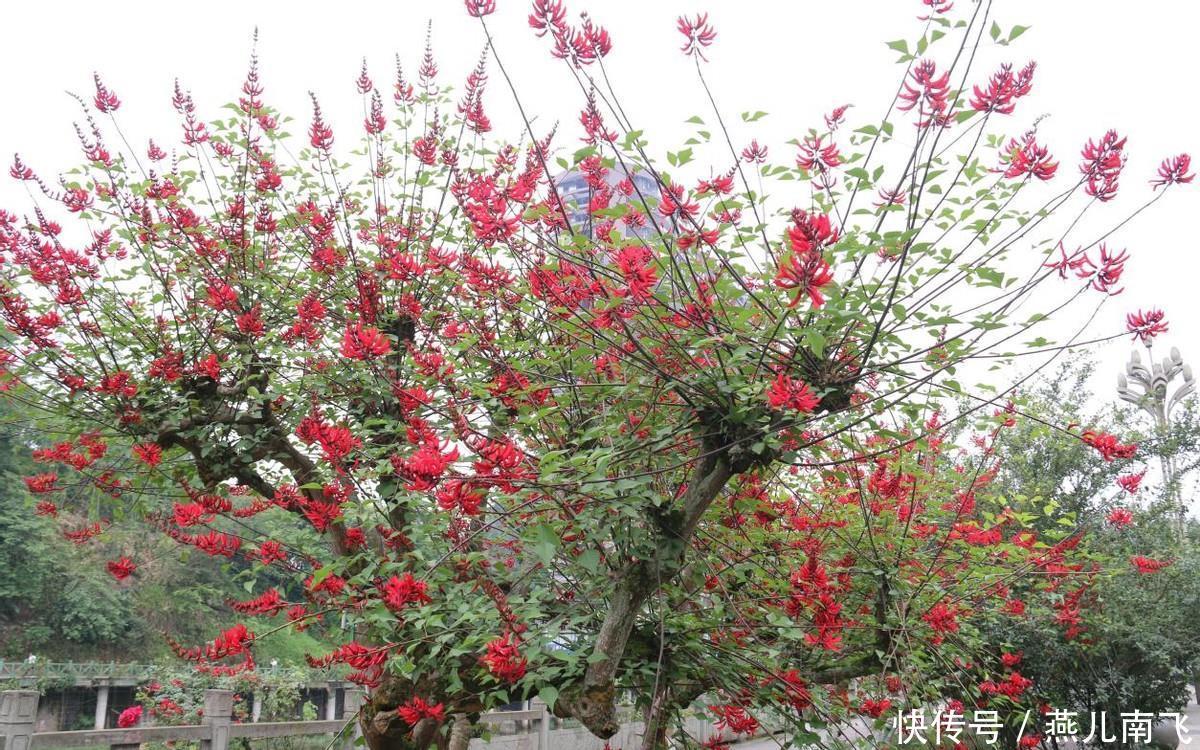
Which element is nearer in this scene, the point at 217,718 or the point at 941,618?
the point at 941,618

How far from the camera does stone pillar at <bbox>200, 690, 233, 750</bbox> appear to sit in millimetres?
6719

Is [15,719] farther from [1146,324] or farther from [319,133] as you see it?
[1146,324]

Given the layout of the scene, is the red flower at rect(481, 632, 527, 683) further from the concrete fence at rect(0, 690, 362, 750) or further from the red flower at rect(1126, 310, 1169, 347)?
the red flower at rect(1126, 310, 1169, 347)

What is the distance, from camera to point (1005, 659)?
5.43 m

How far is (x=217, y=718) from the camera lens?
22.2ft

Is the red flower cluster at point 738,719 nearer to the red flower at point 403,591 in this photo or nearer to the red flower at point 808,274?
the red flower at point 403,591

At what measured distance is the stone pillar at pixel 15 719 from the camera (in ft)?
17.9

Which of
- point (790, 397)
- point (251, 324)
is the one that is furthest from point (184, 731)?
point (790, 397)

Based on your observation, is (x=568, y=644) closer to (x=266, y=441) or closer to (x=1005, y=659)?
(x=266, y=441)

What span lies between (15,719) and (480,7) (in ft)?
17.8

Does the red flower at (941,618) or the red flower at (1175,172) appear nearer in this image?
the red flower at (1175,172)

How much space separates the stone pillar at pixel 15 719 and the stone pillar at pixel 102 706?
1057cm

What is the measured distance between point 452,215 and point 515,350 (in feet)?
4.89

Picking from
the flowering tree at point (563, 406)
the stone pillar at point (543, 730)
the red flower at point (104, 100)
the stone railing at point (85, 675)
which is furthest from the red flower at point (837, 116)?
the stone railing at point (85, 675)
